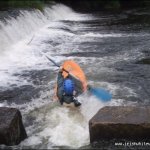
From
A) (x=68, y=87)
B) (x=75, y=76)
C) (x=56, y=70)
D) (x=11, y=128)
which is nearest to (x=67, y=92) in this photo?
(x=68, y=87)

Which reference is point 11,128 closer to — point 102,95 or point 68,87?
point 68,87

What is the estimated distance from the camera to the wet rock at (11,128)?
603 cm

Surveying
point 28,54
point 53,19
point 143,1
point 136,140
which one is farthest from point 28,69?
point 143,1

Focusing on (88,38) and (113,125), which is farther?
(88,38)

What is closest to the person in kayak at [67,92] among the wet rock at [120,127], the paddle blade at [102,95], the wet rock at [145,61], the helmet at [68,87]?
the helmet at [68,87]

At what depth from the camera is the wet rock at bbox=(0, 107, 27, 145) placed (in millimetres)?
6031

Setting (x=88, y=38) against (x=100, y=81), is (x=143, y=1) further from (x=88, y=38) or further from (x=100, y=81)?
(x=100, y=81)

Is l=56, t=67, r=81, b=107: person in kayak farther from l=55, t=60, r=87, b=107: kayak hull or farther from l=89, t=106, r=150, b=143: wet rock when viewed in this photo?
l=89, t=106, r=150, b=143: wet rock

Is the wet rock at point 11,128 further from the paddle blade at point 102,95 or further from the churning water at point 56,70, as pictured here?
the paddle blade at point 102,95

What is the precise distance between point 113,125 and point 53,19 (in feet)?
66.9

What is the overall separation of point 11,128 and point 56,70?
16.9ft

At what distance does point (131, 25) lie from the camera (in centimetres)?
2178

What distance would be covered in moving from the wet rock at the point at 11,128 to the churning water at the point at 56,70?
0.17 m

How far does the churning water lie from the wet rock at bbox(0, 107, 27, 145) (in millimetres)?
173
